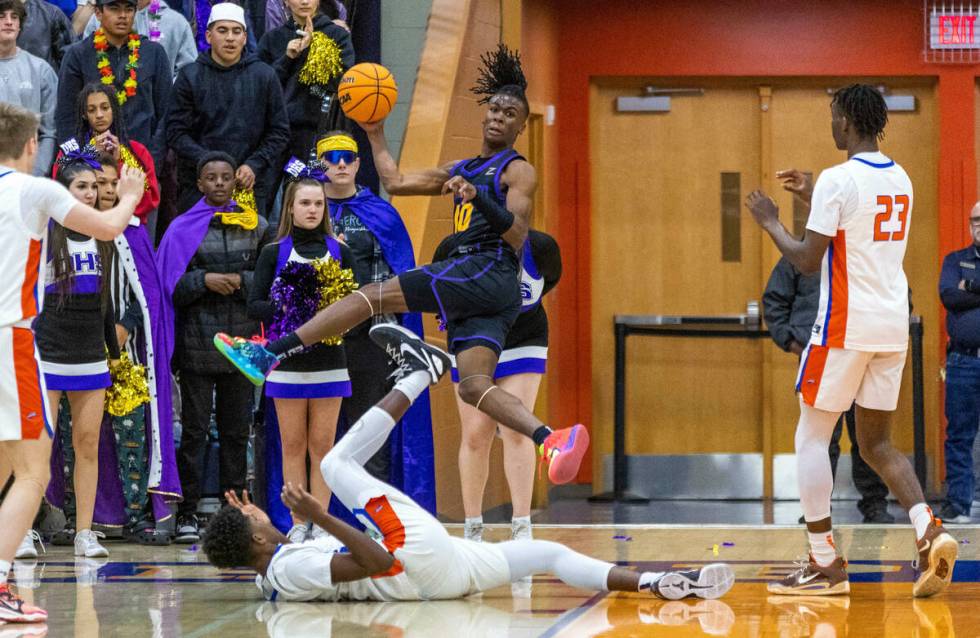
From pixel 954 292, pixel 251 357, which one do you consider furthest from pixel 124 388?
pixel 954 292

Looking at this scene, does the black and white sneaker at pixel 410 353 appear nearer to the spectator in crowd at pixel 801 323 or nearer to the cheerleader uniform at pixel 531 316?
the cheerleader uniform at pixel 531 316

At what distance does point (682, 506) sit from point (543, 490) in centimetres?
110

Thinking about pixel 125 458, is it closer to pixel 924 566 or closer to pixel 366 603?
pixel 366 603

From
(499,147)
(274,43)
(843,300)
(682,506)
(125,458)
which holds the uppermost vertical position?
(274,43)

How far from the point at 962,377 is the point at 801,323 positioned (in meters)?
1.15

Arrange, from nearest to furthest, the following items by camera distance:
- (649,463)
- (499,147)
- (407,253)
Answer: (499,147) → (407,253) → (649,463)

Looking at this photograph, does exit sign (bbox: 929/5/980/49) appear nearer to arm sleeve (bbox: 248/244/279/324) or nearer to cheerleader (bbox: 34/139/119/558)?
arm sleeve (bbox: 248/244/279/324)

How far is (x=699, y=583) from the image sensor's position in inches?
240

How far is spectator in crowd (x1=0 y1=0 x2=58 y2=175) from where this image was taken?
9.33 m

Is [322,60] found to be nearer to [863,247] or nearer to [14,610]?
[863,247]

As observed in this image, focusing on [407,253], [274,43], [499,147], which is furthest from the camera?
[274,43]

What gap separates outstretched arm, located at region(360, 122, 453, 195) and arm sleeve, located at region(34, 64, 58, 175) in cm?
282

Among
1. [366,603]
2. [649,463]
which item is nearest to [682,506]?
[649,463]

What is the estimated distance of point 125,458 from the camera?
8.82 metres
